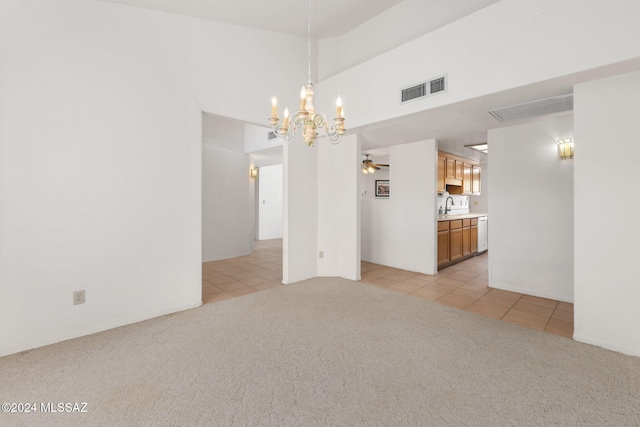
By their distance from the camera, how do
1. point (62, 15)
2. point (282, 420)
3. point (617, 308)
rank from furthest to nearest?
point (62, 15), point (617, 308), point (282, 420)

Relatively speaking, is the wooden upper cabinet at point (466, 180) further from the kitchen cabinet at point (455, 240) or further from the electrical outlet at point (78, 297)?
the electrical outlet at point (78, 297)

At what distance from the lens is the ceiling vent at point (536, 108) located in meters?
2.89

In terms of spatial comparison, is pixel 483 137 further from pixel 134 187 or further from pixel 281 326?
pixel 134 187

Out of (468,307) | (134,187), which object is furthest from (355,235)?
(134,187)

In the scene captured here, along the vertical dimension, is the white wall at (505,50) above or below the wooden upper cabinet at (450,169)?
above

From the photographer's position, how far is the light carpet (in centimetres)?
162

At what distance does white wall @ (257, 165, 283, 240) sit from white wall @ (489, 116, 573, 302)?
683 centimetres

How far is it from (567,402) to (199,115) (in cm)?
415

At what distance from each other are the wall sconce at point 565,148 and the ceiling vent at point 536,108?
0.54m

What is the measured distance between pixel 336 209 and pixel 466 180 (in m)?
3.74

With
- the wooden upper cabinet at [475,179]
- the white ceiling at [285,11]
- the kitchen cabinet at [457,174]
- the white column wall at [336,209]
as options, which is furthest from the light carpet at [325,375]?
the wooden upper cabinet at [475,179]

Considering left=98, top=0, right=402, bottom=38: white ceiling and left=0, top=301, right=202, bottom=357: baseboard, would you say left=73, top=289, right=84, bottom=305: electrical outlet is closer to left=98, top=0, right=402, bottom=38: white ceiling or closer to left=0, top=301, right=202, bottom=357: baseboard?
left=0, top=301, right=202, bottom=357: baseboard

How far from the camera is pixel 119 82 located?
9.30 feet

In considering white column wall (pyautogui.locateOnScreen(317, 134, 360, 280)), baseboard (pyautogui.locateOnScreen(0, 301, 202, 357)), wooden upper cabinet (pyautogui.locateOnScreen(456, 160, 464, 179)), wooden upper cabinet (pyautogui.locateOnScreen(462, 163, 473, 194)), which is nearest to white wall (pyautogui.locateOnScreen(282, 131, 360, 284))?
white column wall (pyautogui.locateOnScreen(317, 134, 360, 280))
